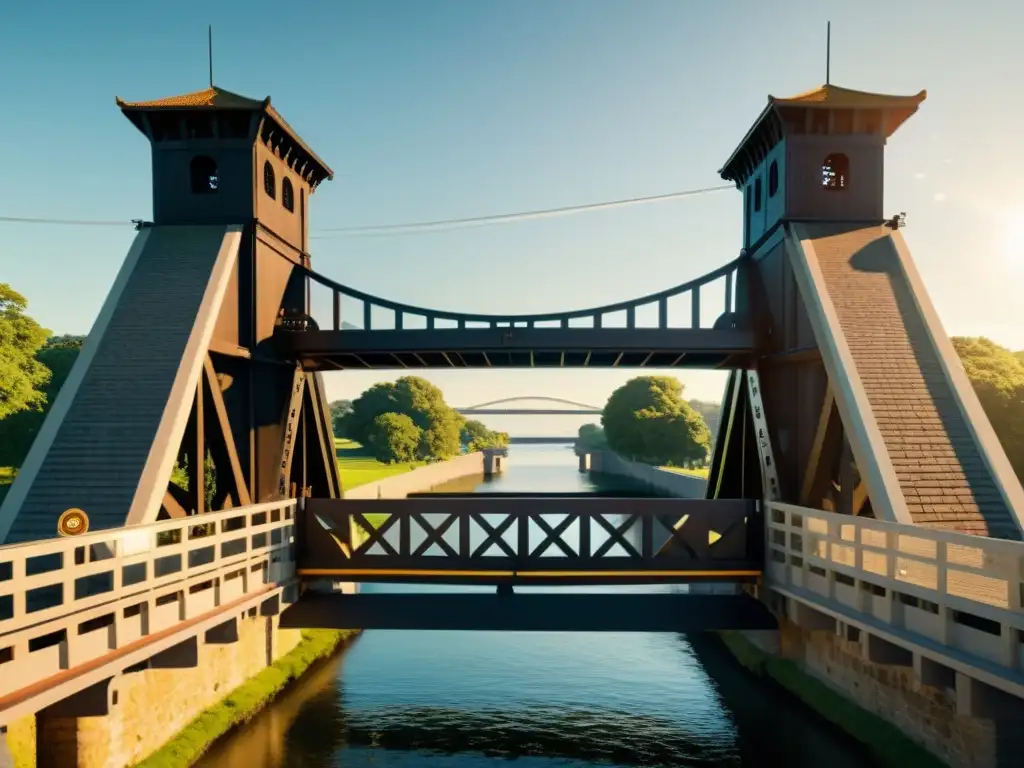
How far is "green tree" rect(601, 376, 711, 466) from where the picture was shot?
74438 millimetres

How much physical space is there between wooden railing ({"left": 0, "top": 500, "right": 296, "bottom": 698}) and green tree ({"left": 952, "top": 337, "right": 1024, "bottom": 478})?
37.5 metres

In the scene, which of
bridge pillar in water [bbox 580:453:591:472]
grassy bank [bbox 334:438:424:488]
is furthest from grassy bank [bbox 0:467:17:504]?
bridge pillar in water [bbox 580:453:591:472]

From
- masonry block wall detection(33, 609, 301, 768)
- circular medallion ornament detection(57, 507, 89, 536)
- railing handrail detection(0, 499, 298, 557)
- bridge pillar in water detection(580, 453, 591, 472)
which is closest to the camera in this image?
railing handrail detection(0, 499, 298, 557)

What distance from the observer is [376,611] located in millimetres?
14242

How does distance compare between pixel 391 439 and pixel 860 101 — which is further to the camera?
pixel 391 439

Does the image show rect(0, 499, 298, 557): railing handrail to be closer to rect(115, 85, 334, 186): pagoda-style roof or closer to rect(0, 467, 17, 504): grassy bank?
rect(115, 85, 334, 186): pagoda-style roof

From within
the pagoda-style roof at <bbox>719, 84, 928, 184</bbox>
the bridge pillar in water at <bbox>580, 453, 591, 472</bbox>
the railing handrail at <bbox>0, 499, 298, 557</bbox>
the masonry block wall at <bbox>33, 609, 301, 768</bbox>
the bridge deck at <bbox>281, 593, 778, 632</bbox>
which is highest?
the pagoda-style roof at <bbox>719, 84, 928, 184</bbox>

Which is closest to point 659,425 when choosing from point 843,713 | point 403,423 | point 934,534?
point 403,423

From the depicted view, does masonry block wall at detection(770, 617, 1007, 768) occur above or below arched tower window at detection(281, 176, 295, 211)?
below

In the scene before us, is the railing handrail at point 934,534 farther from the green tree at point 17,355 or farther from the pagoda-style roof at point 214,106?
the green tree at point 17,355

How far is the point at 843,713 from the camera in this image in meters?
13.4

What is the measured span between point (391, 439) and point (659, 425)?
29.8 meters

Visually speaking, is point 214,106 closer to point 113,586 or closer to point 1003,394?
point 113,586

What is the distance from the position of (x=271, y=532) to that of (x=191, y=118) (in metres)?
9.96
